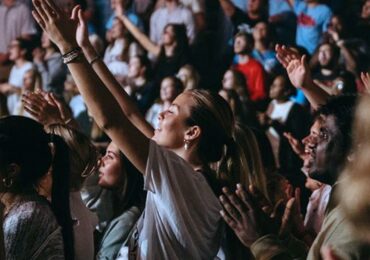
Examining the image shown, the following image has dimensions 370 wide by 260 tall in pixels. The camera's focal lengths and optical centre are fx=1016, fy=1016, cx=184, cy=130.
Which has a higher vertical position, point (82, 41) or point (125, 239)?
point (82, 41)

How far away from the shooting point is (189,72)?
829 centimetres

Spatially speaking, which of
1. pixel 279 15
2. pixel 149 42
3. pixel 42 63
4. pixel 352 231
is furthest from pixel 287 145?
pixel 352 231

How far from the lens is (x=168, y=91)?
8070 mm

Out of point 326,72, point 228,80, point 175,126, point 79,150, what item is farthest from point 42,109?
point 228,80

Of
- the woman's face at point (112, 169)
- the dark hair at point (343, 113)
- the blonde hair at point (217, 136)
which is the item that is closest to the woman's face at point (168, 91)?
the woman's face at point (112, 169)

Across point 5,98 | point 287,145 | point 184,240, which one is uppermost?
point 184,240

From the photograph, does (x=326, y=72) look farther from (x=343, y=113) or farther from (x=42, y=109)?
(x=343, y=113)

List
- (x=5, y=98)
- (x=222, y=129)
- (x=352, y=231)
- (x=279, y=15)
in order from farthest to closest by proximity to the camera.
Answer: (x=5, y=98)
(x=279, y=15)
(x=222, y=129)
(x=352, y=231)

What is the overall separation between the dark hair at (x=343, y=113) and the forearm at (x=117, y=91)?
88cm

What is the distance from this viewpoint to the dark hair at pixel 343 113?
2.71 meters

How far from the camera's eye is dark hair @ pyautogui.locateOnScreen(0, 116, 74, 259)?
3.08 metres

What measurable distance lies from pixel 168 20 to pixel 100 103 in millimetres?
5862

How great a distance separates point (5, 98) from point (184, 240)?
6.62 meters

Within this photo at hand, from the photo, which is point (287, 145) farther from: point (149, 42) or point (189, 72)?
point (149, 42)
